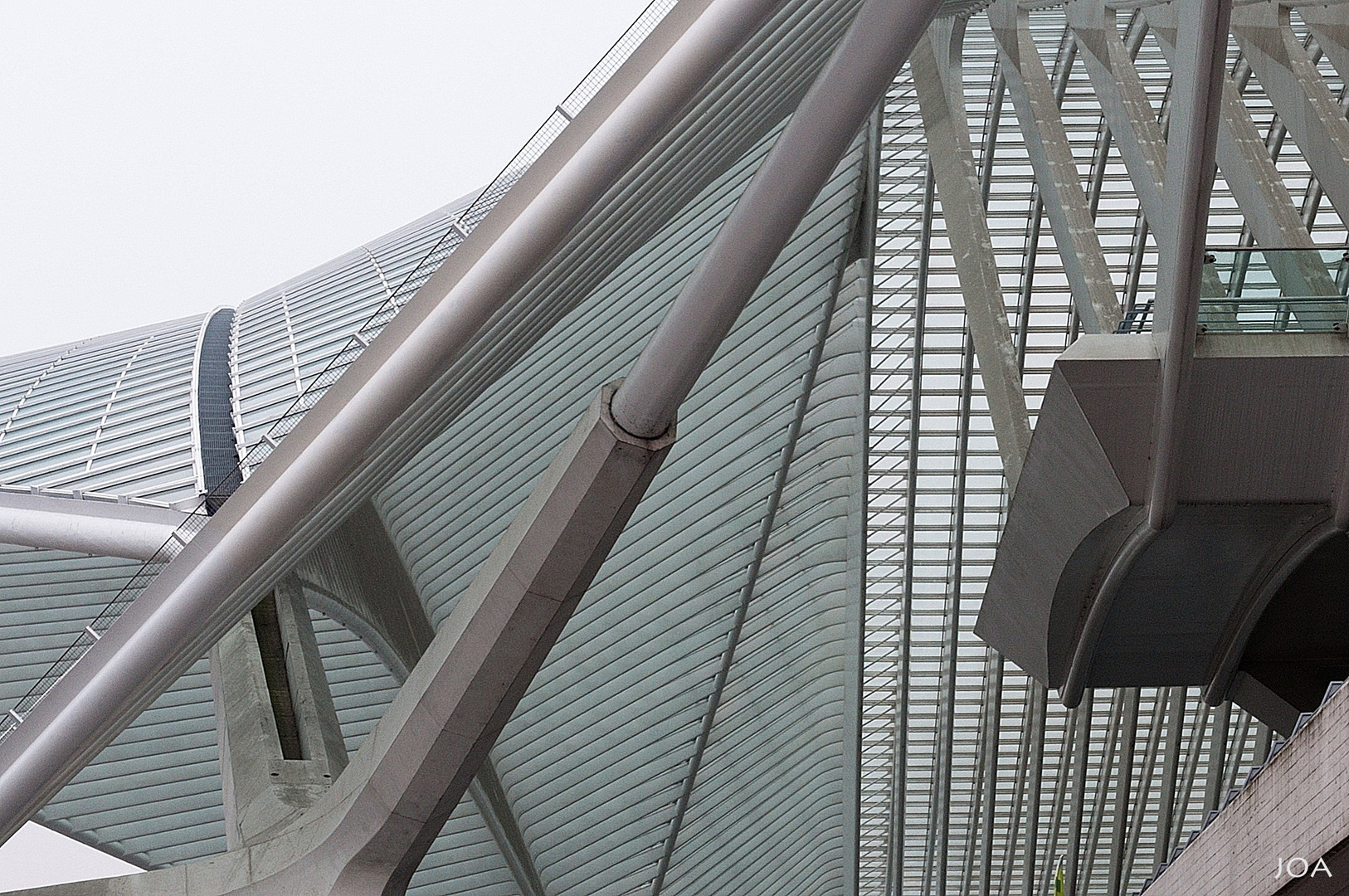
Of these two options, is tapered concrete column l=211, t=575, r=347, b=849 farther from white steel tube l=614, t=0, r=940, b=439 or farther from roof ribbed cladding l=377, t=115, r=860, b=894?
white steel tube l=614, t=0, r=940, b=439

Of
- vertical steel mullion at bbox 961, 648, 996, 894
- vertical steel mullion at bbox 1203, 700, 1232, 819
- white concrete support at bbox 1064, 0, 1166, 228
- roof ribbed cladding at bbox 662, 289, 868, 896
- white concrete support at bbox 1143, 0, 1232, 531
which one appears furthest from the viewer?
vertical steel mullion at bbox 961, 648, 996, 894

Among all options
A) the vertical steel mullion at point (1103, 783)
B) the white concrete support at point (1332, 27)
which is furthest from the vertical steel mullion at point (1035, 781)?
the white concrete support at point (1332, 27)

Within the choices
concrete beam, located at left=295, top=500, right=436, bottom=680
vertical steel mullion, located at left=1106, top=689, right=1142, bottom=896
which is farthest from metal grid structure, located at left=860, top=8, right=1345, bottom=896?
concrete beam, located at left=295, top=500, right=436, bottom=680

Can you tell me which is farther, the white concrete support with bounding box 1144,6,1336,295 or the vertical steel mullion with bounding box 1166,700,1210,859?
the vertical steel mullion with bounding box 1166,700,1210,859

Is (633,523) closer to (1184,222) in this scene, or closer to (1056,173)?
(1056,173)

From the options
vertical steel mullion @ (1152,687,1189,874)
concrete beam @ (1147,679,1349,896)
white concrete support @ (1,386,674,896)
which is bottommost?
concrete beam @ (1147,679,1349,896)

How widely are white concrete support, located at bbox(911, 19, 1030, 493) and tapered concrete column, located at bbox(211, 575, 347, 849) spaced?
8705 mm

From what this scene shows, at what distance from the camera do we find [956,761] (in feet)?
131

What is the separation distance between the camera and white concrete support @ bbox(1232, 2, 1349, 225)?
1563 centimetres

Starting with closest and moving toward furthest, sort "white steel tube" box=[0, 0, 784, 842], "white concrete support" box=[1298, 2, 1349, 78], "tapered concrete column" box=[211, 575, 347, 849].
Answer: "white steel tube" box=[0, 0, 784, 842]
"white concrete support" box=[1298, 2, 1349, 78]
"tapered concrete column" box=[211, 575, 347, 849]

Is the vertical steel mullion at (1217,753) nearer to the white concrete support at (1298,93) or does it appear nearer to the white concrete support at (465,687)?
the white concrete support at (1298,93)

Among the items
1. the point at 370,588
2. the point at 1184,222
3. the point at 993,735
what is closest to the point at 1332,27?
the point at 1184,222

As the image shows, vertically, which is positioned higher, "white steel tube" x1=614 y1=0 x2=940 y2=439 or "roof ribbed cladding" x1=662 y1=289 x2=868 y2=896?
"roof ribbed cladding" x1=662 y1=289 x2=868 y2=896

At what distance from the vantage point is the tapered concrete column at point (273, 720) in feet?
61.2
